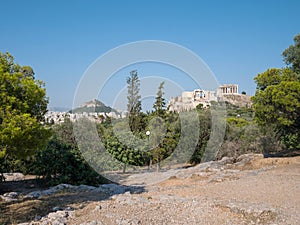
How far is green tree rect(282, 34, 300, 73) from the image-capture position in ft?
Answer: 54.4

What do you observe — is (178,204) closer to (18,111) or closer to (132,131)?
(18,111)

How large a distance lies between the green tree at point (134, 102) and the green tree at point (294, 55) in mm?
8461

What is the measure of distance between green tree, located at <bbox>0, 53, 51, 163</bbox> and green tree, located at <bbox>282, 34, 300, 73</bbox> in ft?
47.0

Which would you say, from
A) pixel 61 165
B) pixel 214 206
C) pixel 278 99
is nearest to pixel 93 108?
pixel 61 165

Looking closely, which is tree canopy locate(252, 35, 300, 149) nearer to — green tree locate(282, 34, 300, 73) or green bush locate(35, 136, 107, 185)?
green tree locate(282, 34, 300, 73)

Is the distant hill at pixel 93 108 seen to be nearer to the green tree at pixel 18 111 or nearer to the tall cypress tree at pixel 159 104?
the tall cypress tree at pixel 159 104

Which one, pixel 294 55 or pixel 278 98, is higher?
pixel 294 55

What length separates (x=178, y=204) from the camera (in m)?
7.39

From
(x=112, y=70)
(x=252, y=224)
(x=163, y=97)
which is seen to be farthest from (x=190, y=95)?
(x=252, y=224)

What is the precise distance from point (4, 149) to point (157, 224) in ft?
10.8

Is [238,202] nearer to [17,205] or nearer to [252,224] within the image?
[252,224]

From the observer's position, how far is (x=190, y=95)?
20062 millimetres

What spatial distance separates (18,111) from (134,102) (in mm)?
10965

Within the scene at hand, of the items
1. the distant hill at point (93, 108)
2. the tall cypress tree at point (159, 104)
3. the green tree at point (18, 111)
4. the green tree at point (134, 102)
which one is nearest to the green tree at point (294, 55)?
the tall cypress tree at point (159, 104)
